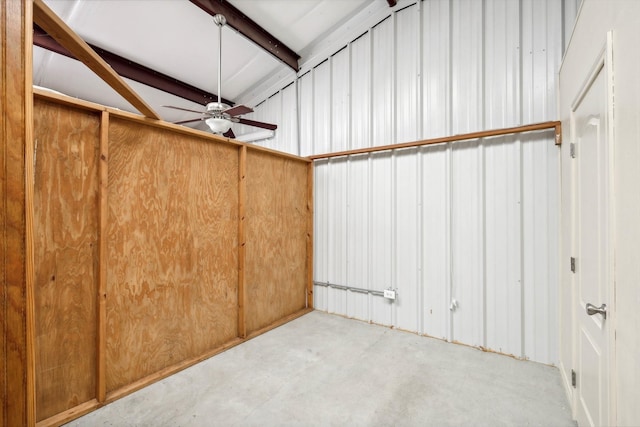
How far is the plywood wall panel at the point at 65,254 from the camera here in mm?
1703

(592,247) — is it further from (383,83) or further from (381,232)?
(383,83)

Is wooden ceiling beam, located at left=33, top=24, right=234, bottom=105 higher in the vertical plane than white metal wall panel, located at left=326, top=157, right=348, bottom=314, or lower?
higher

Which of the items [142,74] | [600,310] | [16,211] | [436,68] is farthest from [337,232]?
[142,74]

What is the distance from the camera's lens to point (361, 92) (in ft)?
11.5

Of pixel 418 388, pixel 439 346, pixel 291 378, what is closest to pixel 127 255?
pixel 291 378

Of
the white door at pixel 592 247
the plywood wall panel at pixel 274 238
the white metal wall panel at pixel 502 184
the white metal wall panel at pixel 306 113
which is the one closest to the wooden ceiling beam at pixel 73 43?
the plywood wall panel at pixel 274 238

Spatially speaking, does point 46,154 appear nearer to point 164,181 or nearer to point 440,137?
point 164,181

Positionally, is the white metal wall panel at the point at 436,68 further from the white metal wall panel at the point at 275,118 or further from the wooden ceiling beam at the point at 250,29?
the white metal wall panel at the point at 275,118

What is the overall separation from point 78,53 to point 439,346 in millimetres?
3438

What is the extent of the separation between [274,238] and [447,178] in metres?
2.03

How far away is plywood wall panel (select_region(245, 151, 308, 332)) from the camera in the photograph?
10.1 ft

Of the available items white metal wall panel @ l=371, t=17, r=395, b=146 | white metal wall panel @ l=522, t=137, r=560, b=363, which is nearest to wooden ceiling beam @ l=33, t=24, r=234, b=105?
white metal wall panel @ l=371, t=17, r=395, b=146

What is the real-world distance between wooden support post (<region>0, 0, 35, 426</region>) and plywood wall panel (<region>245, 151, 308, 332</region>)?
7.02ft

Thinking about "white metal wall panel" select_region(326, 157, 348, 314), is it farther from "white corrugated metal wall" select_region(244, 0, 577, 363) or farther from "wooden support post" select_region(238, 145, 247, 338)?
"wooden support post" select_region(238, 145, 247, 338)
